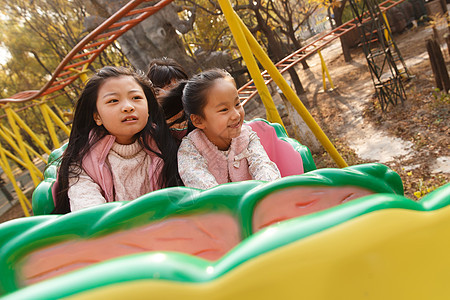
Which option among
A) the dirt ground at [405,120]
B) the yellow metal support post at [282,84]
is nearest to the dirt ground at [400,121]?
the dirt ground at [405,120]

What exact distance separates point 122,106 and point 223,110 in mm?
339

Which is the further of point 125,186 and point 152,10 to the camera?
point 152,10

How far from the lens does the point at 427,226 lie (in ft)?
1.15

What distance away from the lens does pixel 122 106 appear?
46.6 inches

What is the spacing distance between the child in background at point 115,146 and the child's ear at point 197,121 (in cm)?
12

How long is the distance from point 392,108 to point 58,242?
4688 mm

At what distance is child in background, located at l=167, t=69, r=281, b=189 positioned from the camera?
1158 mm

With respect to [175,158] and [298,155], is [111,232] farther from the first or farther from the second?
[298,155]

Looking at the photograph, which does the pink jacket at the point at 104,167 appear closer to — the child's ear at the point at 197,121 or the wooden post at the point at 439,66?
the child's ear at the point at 197,121

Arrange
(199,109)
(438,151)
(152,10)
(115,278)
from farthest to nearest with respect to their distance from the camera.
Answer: (438,151) < (152,10) < (199,109) < (115,278)

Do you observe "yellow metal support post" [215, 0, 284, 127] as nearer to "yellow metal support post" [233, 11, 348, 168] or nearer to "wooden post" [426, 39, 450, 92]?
"yellow metal support post" [233, 11, 348, 168]

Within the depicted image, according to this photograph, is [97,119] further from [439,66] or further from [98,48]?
[439,66]

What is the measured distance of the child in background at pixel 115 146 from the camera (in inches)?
47.1

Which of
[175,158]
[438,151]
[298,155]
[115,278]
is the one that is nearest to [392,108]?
[438,151]
